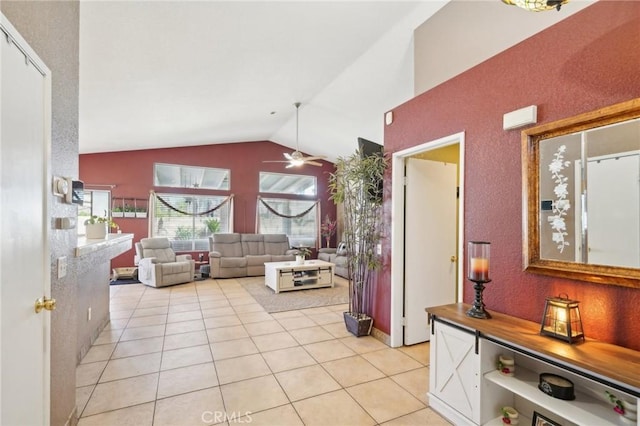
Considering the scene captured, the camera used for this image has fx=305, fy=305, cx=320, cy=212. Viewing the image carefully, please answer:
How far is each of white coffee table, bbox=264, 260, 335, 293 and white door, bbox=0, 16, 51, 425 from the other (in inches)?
164

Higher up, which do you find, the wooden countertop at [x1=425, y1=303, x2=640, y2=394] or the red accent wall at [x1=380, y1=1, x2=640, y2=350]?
the red accent wall at [x1=380, y1=1, x2=640, y2=350]

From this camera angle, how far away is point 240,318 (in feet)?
13.8

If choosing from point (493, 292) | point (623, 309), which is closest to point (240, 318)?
point (493, 292)

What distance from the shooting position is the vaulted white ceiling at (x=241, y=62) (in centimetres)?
273

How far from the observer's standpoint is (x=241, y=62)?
3689 millimetres

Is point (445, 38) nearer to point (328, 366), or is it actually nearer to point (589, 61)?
point (589, 61)

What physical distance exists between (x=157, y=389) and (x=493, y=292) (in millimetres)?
2708

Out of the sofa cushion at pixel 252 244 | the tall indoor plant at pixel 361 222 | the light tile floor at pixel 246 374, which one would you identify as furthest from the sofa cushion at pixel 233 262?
the tall indoor plant at pixel 361 222

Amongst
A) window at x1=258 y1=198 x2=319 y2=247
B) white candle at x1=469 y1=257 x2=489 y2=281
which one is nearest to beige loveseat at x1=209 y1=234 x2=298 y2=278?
window at x1=258 y1=198 x2=319 y2=247

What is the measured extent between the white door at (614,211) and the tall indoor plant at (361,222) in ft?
6.20

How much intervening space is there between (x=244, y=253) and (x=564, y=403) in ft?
22.0

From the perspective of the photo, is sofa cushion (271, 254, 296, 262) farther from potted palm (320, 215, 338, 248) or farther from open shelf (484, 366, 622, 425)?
open shelf (484, 366, 622, 425)

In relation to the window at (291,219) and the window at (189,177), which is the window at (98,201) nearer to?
the window at (189,177)

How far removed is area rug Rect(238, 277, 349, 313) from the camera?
15.7 ft
